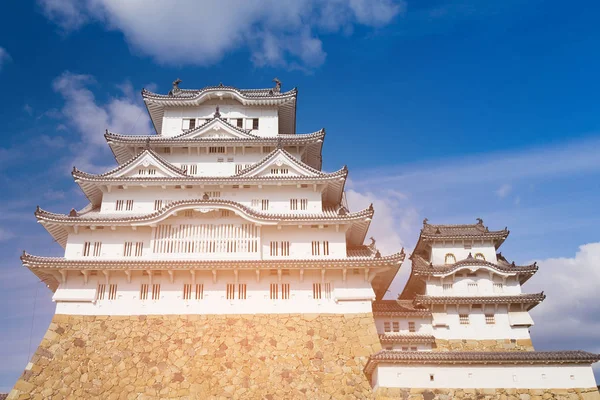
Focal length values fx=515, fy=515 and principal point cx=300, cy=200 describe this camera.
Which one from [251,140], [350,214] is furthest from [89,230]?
[350,214]

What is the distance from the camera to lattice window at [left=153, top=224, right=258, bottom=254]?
2720 cm

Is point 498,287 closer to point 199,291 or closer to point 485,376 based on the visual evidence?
point 485,376

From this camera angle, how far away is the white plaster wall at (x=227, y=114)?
35.0 meters

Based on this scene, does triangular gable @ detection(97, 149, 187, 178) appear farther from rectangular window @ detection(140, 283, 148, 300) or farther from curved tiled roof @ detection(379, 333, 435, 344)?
curved tiled roof @ detection(379, 333, 435, 344)

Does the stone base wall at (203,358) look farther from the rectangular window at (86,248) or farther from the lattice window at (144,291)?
the rectangular window at (86,248)

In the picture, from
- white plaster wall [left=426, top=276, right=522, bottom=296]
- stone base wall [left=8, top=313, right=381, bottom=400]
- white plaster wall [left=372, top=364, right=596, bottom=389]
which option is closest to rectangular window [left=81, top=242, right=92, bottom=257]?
stone base wall [left=8, top=313, right=381, bottom=400]

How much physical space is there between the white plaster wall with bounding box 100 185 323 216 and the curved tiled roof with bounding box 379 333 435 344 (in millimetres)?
7891

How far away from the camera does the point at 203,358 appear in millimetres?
24062

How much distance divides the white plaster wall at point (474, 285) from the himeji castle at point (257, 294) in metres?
0.08

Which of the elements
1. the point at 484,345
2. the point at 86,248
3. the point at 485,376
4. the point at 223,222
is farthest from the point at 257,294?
the point at 484,345

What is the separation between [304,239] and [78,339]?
12.2m

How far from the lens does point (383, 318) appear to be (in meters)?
28.8

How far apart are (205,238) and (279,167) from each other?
646cm

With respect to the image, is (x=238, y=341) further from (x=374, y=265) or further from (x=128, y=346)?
(x=374, y=265)
